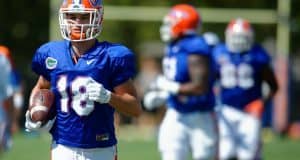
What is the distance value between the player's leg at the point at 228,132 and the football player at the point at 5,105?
2.66m

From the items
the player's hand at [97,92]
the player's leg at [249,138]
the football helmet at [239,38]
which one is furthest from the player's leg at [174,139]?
the player's hand at [97,92]

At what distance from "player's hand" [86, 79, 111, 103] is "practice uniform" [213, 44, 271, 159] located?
4.86m

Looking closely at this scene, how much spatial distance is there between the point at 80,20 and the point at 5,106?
3002 mm

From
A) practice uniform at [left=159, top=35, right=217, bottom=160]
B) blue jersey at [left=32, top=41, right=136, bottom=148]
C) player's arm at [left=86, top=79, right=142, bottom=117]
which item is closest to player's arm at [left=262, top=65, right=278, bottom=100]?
practice uniform at [left=159, top=35, right=217, bottom=160]

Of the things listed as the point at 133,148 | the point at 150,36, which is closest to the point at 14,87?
the point at 133,148

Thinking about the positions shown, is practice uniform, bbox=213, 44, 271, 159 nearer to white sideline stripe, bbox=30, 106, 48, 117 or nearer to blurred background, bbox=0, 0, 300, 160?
blurred background, bbox=0, 0, 300, 160

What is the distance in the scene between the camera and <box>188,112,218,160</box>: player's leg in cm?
898

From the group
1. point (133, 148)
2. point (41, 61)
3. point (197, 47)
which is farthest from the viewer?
point (133, 148)

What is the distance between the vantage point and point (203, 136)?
9.00m

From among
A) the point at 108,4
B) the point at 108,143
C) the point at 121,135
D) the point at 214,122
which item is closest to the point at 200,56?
the point at 214,122

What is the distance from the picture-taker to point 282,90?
16.6 metres

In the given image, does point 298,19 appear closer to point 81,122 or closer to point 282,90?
point 282,90

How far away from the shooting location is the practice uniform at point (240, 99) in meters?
10.3

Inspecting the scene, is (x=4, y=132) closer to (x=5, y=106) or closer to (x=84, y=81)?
(x=5, y=106)
